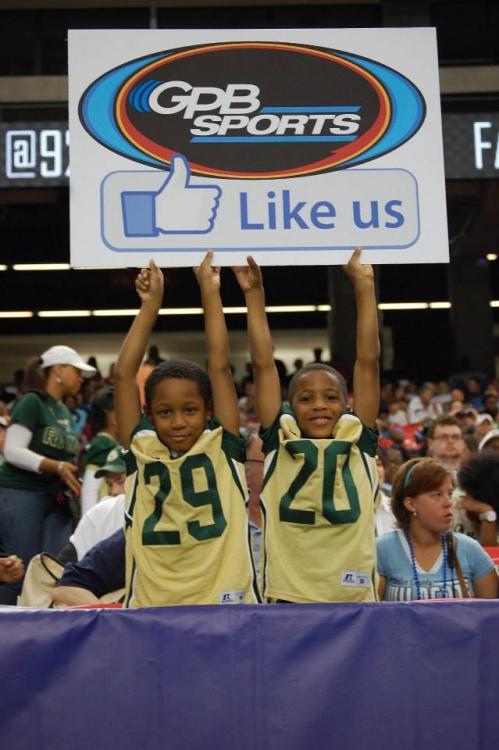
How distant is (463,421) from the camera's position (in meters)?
11.0

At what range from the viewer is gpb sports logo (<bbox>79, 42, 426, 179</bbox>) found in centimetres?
364

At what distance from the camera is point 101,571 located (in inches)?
161

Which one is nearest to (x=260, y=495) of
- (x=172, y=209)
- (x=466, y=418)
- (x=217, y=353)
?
(x=217, y=353)

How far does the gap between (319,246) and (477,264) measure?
1700 cm

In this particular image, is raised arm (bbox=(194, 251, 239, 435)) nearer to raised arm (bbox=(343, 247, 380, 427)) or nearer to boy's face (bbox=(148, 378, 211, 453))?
boy's face (bbox=(148, 378, 211, 453))

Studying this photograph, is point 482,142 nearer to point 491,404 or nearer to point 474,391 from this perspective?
point 491,404

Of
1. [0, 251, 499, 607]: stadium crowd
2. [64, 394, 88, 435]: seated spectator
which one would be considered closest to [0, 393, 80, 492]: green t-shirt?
[0, 251, 499, 607]: stadium crowd

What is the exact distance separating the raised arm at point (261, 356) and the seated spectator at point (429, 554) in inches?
31.2

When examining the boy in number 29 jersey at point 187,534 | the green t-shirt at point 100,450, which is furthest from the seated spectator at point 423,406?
the boy in number 29 jersey at point 187,534

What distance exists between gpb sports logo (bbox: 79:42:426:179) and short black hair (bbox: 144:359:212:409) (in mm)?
650

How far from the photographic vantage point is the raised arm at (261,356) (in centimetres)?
357

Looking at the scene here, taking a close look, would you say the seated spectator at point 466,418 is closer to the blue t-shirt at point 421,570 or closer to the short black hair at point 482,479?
the short black hair at point 482,479

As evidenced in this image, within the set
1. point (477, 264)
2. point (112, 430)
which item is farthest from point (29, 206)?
point (112, 430)

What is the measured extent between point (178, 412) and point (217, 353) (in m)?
0.24
